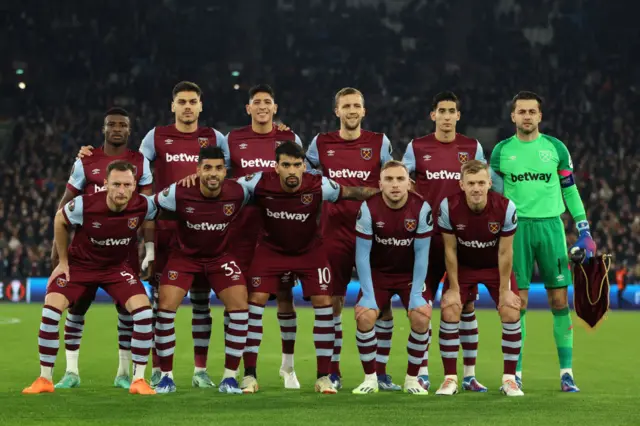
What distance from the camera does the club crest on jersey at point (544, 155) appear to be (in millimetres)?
A: 8547

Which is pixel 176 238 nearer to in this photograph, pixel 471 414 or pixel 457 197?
pixel 457 197

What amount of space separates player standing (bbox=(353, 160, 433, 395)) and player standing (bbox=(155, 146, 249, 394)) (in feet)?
3.08

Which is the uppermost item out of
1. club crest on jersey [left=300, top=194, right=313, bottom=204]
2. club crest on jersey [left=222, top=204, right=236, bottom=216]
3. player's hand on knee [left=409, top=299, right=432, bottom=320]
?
club crest on jersey [left=300, top=194, right=313, bottom=204]

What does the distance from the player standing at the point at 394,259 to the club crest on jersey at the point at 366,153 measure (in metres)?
0.59

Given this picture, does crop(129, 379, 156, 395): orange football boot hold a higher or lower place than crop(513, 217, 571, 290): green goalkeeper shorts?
lower

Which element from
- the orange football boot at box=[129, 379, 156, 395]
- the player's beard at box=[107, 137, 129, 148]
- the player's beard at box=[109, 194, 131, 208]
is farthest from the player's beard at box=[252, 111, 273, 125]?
the orange football boot at box=[129, 379, 156, 395]

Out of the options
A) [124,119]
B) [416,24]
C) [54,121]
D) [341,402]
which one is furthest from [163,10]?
[341,402]

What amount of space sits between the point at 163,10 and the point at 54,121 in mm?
4813

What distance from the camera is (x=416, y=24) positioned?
3105 centimetres

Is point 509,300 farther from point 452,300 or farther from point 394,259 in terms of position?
point 394,259

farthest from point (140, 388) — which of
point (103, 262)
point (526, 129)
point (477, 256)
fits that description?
point (526, 129)

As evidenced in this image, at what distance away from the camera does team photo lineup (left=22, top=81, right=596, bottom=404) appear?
795 centimetres

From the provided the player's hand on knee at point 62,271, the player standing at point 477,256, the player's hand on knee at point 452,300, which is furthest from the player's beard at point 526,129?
the player's hand on knee at point 62,271

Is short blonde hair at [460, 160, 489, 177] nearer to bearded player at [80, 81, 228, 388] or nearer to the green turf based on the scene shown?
the green turf
